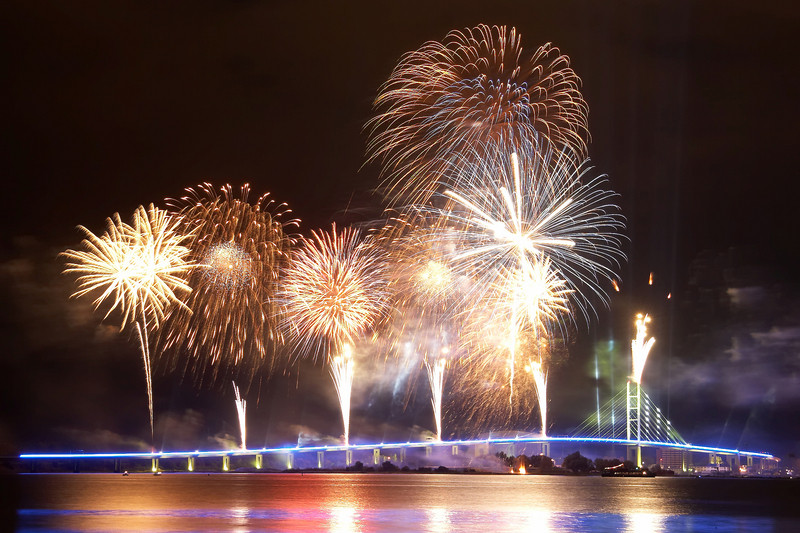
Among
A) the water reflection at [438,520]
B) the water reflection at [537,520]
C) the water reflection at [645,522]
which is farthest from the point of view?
the water reflection at [645,522]

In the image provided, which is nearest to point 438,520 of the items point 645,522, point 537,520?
point 537,520

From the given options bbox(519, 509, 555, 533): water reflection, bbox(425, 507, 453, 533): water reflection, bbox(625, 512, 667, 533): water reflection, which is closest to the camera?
bbox(425, 507, 453, 533): water reflection

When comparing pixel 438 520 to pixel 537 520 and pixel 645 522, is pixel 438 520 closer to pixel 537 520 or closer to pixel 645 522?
pixel 537 520

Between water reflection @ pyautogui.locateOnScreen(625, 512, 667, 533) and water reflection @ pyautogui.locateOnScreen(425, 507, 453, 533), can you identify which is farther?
water reflection @ pyautogui.locateOnScreen(625, 512, 667, 533)

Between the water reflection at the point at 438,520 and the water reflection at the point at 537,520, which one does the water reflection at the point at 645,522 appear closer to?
the water reflection at the point at 537,520

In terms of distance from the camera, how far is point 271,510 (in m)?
58.3

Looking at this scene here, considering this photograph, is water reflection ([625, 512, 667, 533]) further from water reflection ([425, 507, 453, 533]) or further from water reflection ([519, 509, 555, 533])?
water reflection ([425, 507, 453, 533])

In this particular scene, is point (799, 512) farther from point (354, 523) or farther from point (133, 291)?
point (133, 291)

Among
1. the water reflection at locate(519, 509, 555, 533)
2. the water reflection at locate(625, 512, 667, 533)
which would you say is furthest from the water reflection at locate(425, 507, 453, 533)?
→ the water reflection at locate(625, 512, 667, 533)

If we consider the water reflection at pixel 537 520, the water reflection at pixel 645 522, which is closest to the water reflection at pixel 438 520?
the water reflection at pixel 537 520

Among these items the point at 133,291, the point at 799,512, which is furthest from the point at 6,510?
the point at 799,512

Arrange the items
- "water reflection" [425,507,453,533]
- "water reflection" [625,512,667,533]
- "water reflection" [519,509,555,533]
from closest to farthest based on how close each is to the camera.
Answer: "water reflection" [425,507,453,533], "water reflection" [519,509,555,533], "water reflection" [625,512,667,533]

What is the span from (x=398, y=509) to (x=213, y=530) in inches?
841

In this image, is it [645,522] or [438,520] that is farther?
[645,522]
